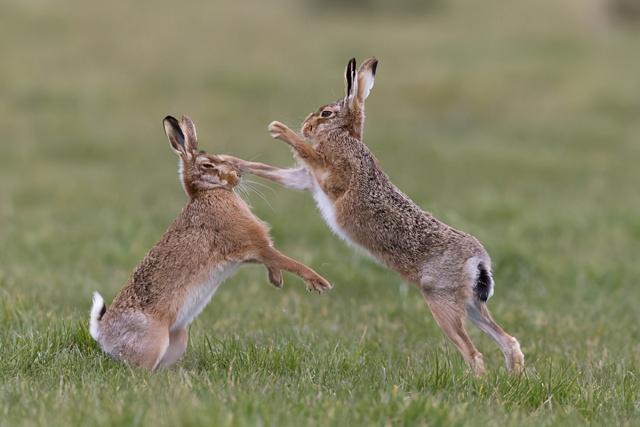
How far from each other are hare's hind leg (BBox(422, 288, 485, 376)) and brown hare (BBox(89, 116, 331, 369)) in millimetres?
726

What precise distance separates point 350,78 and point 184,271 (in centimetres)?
183

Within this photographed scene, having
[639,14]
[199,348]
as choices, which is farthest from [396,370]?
[639,14]

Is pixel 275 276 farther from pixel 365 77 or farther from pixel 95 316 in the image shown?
pixel 365 77

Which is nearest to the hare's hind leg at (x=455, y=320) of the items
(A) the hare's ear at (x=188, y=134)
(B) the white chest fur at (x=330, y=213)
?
(B) the white chest fur at (x=330, y=213)

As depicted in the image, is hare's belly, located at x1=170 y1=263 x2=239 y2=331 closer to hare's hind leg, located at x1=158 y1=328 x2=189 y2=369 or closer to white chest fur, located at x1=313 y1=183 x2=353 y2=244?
hare's hind leg, located at x1=158 y1=328 x2=189 y2=369

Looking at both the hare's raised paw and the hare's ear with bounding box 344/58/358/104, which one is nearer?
the hare's raised paw

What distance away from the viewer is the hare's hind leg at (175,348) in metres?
6.06

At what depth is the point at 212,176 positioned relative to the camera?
656 cm

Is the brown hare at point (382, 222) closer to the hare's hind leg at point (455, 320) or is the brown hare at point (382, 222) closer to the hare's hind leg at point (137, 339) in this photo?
the hare's hind leg at point (455, 320)

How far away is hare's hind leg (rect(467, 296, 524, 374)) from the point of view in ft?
20.5

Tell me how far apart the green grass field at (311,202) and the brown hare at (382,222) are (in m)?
0.34

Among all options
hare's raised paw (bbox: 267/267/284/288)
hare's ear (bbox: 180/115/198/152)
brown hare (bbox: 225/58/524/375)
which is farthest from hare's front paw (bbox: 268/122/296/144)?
hare's raised paw (bbox: 267/267/284/288)

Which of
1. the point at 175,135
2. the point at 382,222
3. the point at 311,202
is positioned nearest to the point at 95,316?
the point at 175,135

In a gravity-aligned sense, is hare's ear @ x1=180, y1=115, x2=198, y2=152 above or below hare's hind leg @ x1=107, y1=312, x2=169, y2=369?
above
